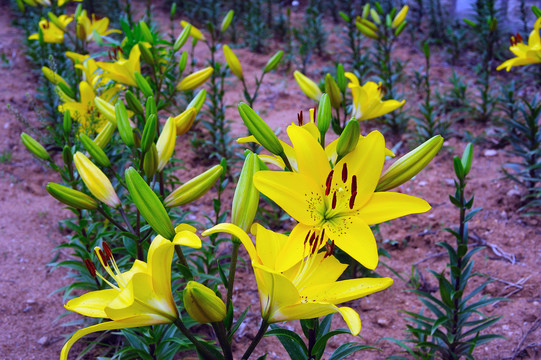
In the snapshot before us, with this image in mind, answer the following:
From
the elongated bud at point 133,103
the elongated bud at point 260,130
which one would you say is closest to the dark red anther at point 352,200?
the elongated bud at point 260,130

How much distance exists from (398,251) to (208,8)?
388 centimetres

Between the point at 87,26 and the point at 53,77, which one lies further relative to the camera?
the point at 87,26

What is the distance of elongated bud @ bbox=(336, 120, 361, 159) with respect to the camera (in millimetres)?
1060

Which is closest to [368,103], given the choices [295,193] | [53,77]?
[295,193]

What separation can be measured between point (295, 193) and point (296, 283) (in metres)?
0.20

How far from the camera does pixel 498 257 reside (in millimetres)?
2469

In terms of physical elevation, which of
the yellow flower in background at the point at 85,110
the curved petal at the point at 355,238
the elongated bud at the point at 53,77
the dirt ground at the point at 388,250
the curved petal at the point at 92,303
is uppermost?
the elongated bud at the point at 53,77

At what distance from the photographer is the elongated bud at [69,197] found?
4.24ft

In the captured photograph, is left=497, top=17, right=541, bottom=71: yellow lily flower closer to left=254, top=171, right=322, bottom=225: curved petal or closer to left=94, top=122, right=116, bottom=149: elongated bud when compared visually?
left=254, top=171, right=322, bottom=225: curved petal

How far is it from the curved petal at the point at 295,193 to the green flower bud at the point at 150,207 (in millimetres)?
211

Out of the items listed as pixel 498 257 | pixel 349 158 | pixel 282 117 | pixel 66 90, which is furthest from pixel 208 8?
pixel 349 158

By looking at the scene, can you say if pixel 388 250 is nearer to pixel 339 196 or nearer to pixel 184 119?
pixel 184 119

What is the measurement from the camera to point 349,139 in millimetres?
1077

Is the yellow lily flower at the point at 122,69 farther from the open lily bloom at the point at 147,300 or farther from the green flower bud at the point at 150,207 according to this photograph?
→ the open lily bloom at the point at 147,300
